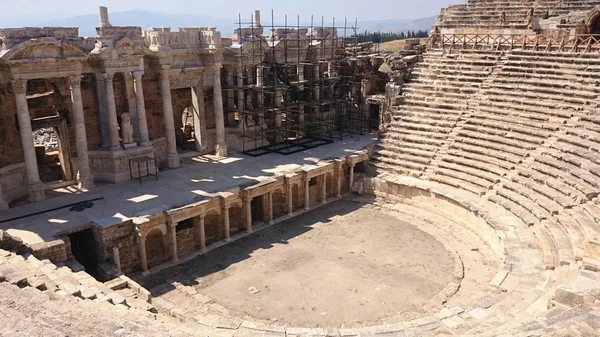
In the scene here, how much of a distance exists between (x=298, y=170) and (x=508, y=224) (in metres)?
7.61

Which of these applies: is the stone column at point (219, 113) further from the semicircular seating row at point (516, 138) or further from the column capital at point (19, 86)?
the column capital at point (19, 86)

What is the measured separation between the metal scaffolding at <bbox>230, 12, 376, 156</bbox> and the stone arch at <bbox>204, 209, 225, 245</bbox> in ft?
18.6

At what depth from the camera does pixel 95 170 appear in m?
18.8

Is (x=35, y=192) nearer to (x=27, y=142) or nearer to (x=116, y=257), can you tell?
(x=27, y=142)

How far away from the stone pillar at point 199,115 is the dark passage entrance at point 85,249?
319 inches

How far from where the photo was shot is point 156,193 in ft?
55.6

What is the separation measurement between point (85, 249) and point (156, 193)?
3.05 meters

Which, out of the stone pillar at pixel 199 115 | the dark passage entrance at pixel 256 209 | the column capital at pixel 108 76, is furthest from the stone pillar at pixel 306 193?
the column capital at pixel 108 76

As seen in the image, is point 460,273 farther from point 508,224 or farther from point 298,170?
point 298,170

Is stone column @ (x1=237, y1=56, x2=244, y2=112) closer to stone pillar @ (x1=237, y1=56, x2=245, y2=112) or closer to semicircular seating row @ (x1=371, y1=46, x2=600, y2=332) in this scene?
stone pillar @ (x1=237, y1=56, x2=245, y2=112)

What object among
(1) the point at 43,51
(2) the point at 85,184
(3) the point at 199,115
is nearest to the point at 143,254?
(2) the point at 85,184

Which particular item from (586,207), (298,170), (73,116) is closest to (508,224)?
(586,207)

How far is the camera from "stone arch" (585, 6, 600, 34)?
22267 mm

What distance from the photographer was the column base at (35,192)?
16.4 metres
